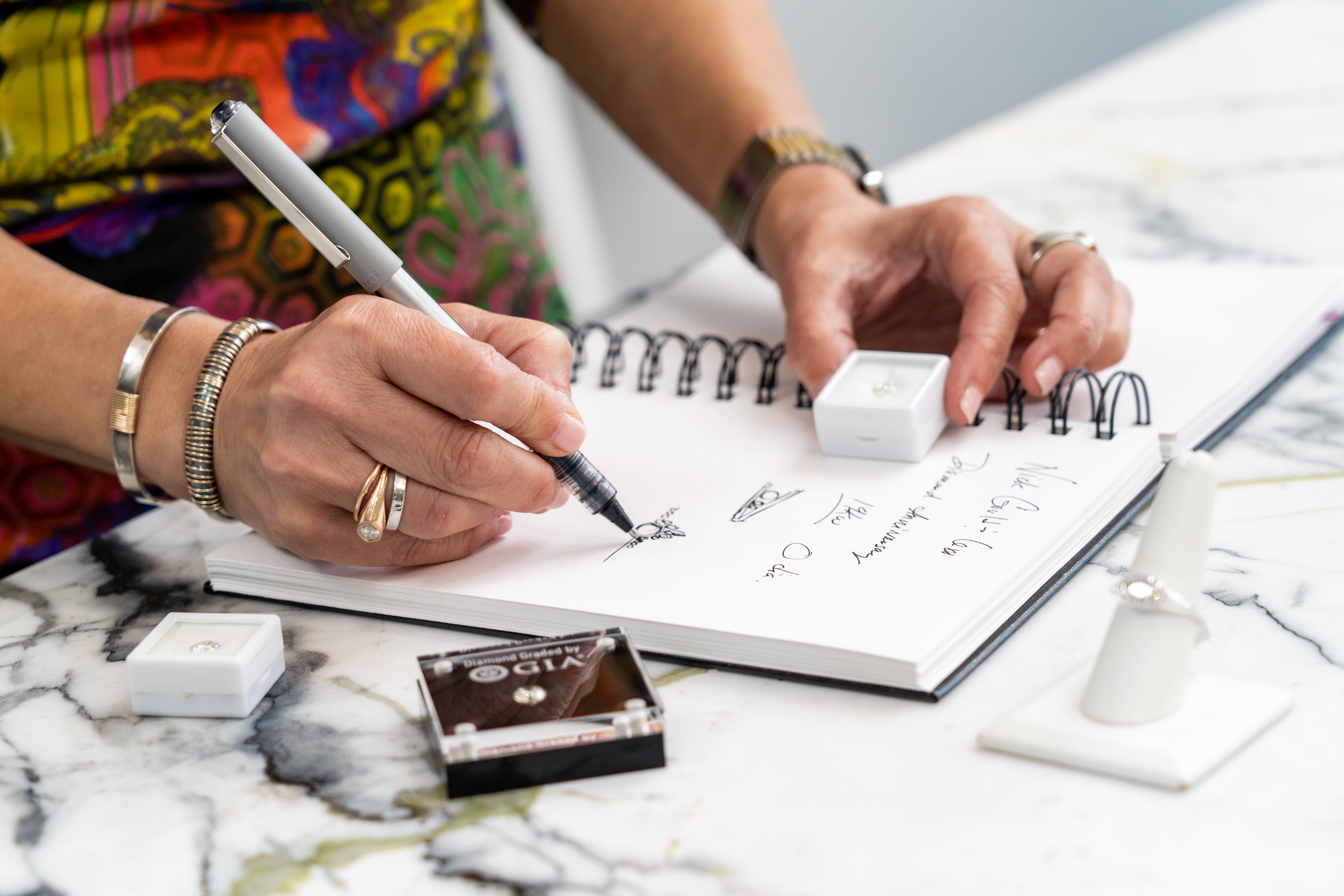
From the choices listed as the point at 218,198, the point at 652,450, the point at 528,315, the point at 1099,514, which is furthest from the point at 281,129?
the point at 1099,514

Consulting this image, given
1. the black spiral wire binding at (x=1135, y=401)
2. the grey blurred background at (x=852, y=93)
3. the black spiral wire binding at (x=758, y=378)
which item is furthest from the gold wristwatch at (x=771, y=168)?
the grey blurred background at (x=852, y=93)

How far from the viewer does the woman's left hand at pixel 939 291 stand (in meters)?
0.90

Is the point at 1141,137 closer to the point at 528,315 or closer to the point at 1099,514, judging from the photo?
the point at 528,315

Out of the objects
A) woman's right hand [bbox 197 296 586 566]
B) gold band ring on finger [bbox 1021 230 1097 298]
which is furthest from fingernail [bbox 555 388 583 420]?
gold band ring on finger [bbox 1021 230 1097 298]

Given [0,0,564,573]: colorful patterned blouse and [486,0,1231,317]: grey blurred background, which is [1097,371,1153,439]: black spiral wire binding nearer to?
[0,0,564,573]: colorful patterned blouse

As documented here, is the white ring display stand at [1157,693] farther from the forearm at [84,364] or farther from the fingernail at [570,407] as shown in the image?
the forearm at [84,364]

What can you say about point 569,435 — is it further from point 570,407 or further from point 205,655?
point 205,655

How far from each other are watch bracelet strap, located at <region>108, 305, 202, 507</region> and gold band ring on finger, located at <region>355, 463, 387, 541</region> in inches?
7.8

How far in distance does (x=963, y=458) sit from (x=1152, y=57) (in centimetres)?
164

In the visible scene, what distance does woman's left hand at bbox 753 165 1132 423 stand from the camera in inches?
35.2

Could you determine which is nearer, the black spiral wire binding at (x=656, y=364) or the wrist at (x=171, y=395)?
the wrist at (x=171, y=395)

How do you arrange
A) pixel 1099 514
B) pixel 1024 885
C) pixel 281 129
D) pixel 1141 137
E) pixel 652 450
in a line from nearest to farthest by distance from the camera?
pixel 1024 885, pixel 1099 514, pixel 652 450, pixel 281 129, pixel 1141 137

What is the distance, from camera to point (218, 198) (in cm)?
113

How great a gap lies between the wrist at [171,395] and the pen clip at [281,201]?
0.42 ft
